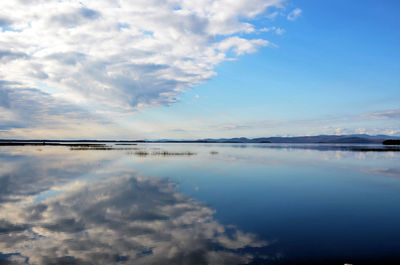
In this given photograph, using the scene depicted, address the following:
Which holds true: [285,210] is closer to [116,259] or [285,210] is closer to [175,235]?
[175,235]

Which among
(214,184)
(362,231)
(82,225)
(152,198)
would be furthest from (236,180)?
(82,225)

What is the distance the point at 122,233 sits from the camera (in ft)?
37.0

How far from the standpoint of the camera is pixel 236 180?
26.2 m

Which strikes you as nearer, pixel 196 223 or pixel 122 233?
pixel 122 233

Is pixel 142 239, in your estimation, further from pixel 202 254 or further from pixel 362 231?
pixel 362 231

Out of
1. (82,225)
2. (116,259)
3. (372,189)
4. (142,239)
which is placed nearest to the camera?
(116,259)

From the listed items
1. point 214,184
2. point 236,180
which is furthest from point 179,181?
point 236,180

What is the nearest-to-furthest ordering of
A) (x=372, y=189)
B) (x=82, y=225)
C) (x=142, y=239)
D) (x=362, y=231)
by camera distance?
A: (x=142, y=239) < (x=362, y=231) < (x=82, y=225) < (x=372, y=189)

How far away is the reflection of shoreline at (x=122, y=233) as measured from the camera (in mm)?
9071

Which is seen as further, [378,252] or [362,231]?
[362,231]

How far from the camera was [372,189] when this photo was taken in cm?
2211

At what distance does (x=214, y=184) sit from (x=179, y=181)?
11.9ft

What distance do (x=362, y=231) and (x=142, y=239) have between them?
965 centimetres

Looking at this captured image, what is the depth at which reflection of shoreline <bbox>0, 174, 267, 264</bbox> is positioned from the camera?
357 inches
